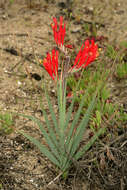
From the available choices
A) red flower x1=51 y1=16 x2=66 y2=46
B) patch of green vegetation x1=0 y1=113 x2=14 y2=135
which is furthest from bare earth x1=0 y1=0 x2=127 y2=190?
red flower x1=51 y1=16 x2=66 y2=46

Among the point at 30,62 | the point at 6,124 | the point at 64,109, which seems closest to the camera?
the point at 64,109

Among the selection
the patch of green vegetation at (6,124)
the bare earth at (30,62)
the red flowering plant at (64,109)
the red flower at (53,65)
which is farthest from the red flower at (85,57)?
the patch of green vegetation at (6,124)

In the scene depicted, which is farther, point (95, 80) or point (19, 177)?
point (95, 80)

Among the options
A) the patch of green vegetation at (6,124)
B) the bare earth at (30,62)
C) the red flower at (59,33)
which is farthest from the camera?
the patch of green vegetation at (6,124)

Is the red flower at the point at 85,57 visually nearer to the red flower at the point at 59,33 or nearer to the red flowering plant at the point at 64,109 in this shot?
the red flowering plant at the point at 64,109

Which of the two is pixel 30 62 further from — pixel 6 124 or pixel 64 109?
pixel 64 109

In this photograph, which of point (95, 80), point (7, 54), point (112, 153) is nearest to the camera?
point (112, 153)

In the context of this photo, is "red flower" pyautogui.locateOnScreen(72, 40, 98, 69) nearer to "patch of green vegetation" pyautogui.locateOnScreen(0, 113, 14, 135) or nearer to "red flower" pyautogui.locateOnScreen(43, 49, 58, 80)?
"red flower" pyautogui.locateOnScreen(43, 49, 58, 80)

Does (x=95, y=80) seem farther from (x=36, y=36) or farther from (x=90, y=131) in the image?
(x=36, y=36)

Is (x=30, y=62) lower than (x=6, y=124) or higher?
higher

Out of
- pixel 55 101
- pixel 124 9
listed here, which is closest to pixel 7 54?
pixel 55 101

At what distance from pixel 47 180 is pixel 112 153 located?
1.93ft

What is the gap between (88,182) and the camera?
2.17 metres

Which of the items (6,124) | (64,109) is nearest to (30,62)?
(6,124)
